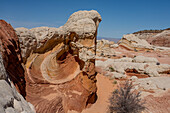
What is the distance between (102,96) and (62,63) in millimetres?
2479

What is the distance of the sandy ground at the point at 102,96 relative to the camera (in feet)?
14.8

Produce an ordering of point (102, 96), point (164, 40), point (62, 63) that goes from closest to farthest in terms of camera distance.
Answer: point (62, 63), point (102, 96), point (164, 40)

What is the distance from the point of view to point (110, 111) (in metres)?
4.34

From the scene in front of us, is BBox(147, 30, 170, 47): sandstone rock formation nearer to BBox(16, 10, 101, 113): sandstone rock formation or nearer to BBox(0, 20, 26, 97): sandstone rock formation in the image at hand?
BBox(16, 10, 101, 113): sandstone rock formation

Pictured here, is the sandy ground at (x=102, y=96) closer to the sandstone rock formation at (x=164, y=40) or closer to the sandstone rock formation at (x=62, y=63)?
the sandstone rock formation at (x=62, y=63)

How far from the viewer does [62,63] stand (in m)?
4.99

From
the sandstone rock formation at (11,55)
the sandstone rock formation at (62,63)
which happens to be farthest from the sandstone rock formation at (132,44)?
the sandstone rock formation at (11,55)

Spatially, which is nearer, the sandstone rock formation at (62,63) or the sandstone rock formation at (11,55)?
the sandstone rock formation at (11,55)

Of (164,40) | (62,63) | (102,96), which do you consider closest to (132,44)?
(164,40)

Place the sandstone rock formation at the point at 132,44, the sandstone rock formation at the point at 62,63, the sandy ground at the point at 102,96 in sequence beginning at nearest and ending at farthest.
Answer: the sandstone rock formation at the point at 62,63
the sandy ground at the point at 102,96
the sandstone rock formation at the point at 132,44

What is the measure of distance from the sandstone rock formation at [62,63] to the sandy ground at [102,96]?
268mm

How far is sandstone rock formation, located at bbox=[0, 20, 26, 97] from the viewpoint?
2770 mm

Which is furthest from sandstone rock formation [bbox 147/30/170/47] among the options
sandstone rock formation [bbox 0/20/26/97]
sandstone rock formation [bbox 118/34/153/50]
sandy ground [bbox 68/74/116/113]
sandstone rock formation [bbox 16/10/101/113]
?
sandstone rock formation [bbox 0/20/26/97]

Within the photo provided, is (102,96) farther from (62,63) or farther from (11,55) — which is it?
(11,55)
